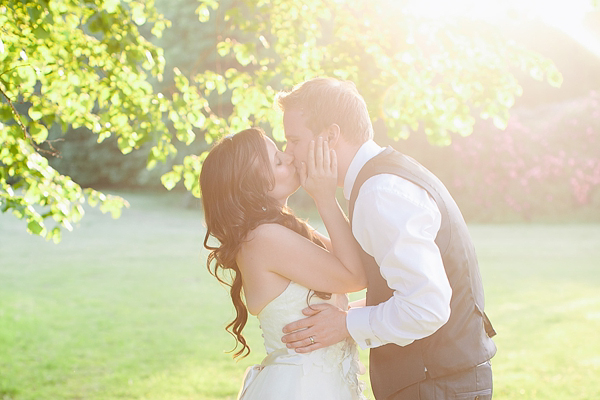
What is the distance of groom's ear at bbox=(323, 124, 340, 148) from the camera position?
2.60 meters

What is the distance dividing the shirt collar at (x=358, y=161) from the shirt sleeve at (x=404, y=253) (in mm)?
254

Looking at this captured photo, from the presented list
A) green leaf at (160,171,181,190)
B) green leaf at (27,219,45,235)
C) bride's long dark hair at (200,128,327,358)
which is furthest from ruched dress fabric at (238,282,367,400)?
green leaf at (160,171,181,190)

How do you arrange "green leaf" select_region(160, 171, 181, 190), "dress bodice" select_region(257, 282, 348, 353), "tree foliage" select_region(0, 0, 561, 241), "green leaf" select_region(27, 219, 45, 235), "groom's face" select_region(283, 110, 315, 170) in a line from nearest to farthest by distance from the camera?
"groom's face" select_region(283, 110, 315, 170)
"dress bodice" select_region(257, 282, 348, 353)
"green leaf" select_region(27, 219, 45, 235)
"tree foliage" select_region(0, 0, 561, 241)
"green leaf" select_region(160, 171, 181, 190)

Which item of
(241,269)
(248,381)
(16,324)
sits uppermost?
(241,269)

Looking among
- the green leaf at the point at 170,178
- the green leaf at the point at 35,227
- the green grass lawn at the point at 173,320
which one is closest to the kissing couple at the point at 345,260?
the green grass lawn at the point at 173,320

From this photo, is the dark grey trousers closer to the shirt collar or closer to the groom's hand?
the groom's hand

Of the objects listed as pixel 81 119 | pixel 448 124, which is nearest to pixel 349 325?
pixel 81 119

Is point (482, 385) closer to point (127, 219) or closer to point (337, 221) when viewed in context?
point (337, 221)

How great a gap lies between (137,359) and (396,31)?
14.8ft

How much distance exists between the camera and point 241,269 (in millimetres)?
2895

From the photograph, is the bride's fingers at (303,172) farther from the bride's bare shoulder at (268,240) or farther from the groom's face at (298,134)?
the bride's bare shoulder at (268,240)

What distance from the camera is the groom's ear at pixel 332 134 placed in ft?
8.54

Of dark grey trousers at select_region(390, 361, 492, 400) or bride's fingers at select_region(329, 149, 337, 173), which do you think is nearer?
dark grey trousers at select_region(390, 361, 492, 400)

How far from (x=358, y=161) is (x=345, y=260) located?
410 millimetres
